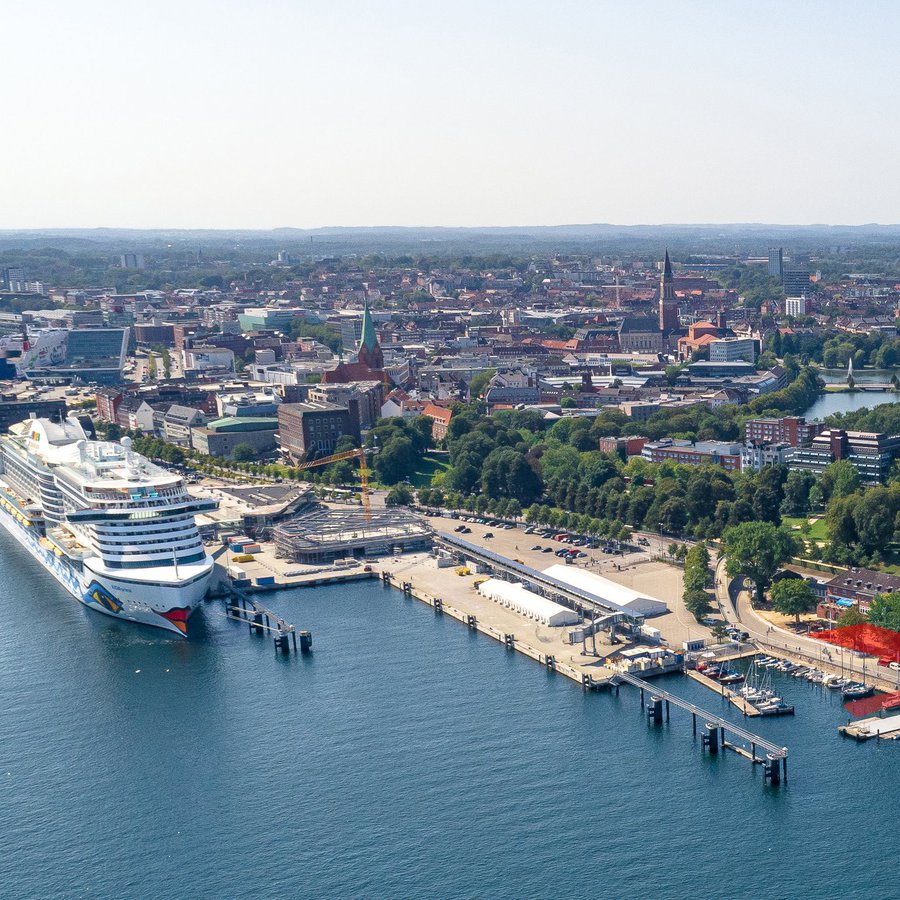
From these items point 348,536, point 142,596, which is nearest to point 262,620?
point 142,596

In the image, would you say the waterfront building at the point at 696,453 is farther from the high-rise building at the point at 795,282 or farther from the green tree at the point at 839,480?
the high-rise building at the point at 795,282

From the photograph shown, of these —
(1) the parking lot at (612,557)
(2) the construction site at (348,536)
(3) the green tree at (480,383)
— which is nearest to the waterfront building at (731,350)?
(3) the green tree at (480,383)

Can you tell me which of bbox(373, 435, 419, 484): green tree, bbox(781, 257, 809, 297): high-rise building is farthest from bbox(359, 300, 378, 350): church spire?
bbox(781, 257, 809, 297): high-rise building

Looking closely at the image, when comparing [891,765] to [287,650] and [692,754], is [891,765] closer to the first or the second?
[692,754]

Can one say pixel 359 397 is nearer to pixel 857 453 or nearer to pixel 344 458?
pixel 344 458

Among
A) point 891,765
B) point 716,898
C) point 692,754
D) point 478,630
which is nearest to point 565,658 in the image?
point 478,630
